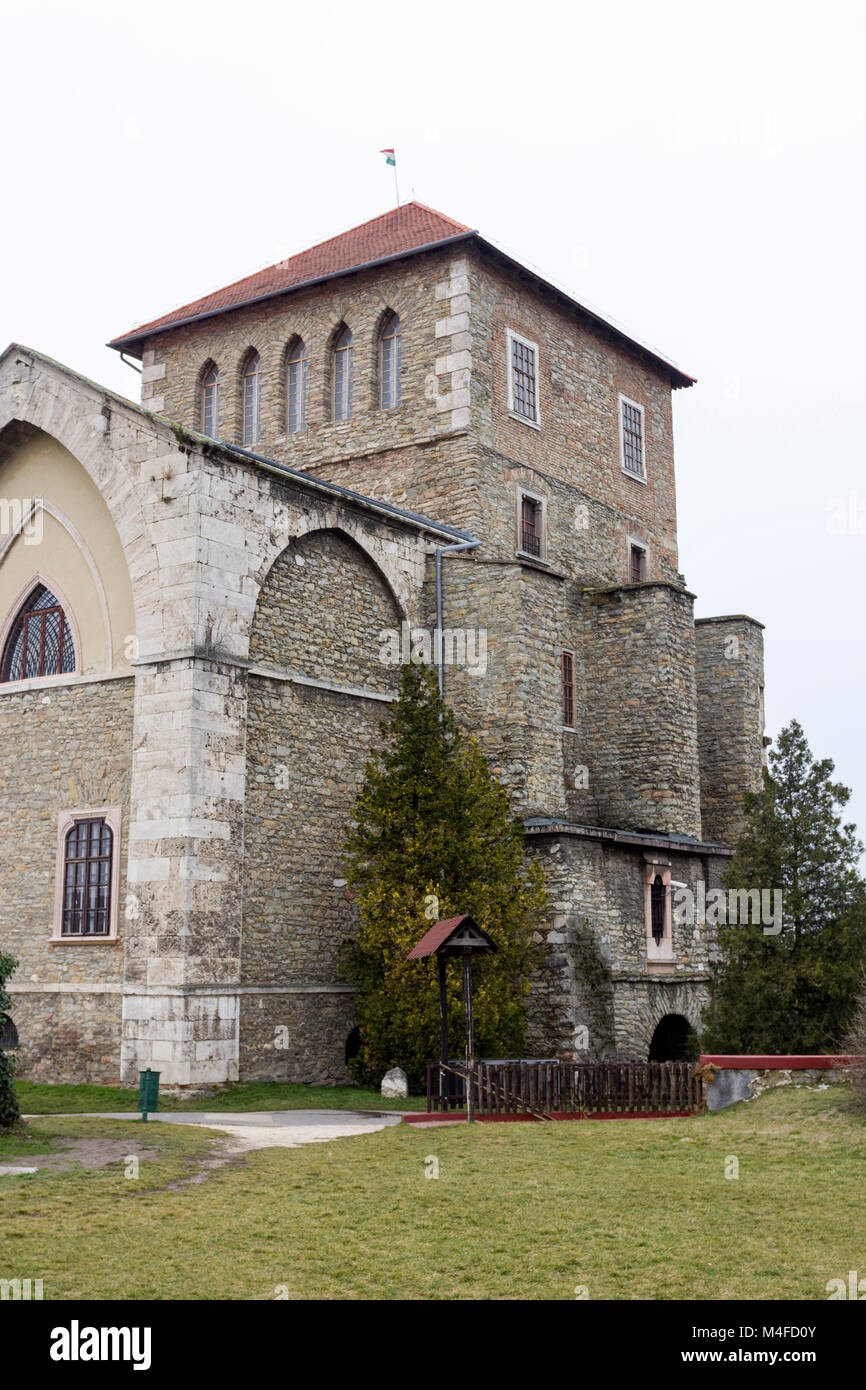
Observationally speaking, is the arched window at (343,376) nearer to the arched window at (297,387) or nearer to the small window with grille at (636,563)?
the arched window at (297,387)

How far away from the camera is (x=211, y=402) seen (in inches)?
1267

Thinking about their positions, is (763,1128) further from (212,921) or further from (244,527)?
(244,527)

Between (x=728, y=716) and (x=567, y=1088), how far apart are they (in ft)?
52.9

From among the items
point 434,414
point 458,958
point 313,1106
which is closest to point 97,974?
point 313,1106

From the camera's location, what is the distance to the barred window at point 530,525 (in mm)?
28656

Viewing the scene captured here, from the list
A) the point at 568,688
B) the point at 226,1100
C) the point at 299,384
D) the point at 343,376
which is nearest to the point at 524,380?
the point at 343,376

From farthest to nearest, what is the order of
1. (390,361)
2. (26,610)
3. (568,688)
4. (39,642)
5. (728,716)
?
(728,716) → (390,361) → (568,688) → (26,610) → (39,642)

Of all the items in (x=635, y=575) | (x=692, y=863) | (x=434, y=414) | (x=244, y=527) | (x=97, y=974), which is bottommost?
(x=97, y=974)

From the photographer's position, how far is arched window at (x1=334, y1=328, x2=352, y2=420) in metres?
30.0

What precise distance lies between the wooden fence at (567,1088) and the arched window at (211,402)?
60.8 ft

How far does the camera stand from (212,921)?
1908cm

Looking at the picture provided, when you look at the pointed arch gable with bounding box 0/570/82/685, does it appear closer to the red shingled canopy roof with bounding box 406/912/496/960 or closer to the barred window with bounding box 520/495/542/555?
the red shingled canopy roof with bounding box 406/912/496/960

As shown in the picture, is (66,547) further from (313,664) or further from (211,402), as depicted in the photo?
(211,402)
